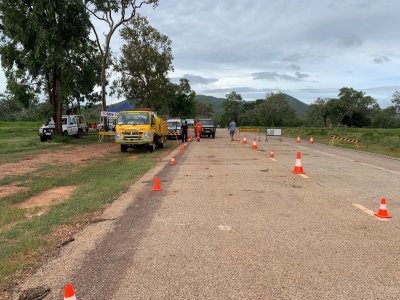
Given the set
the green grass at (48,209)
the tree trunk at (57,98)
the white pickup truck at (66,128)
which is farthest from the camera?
the white pickup truck at (66,128)

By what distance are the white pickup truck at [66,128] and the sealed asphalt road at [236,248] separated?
892 inches

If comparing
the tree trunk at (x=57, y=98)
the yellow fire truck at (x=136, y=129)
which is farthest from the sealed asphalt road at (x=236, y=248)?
the tree trunk at (x=57, y=98)

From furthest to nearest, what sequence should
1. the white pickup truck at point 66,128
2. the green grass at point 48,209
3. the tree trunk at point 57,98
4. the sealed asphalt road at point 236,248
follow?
the white pickup truck at point 66,128 < the tree trunk at point 57,98 < the green grass at point 48,209 < the sealed asphalt road at point 236,248

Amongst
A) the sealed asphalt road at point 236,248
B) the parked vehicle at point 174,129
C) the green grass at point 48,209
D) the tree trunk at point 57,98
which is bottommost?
the green grass at point 48,209

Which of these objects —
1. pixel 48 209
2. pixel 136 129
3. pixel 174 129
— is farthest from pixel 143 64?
pixel 48 209

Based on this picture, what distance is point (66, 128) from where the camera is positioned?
30875mm

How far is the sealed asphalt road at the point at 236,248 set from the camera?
3.78 m

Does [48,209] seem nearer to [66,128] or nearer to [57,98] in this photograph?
[57,98]

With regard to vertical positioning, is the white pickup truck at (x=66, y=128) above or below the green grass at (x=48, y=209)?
above

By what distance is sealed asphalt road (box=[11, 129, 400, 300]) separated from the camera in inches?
149

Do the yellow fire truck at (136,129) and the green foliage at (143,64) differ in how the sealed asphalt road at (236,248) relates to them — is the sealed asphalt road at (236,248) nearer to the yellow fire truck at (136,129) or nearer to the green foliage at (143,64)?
the yellow fire truck at (136,129)

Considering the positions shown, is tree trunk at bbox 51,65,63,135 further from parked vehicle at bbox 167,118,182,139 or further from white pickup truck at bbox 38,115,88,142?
parked vehicle at bbox 167,118,182,139

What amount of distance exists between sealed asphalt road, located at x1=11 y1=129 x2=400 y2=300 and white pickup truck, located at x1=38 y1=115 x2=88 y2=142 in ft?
74.4

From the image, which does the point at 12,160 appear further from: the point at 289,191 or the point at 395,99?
the point at 395,99
